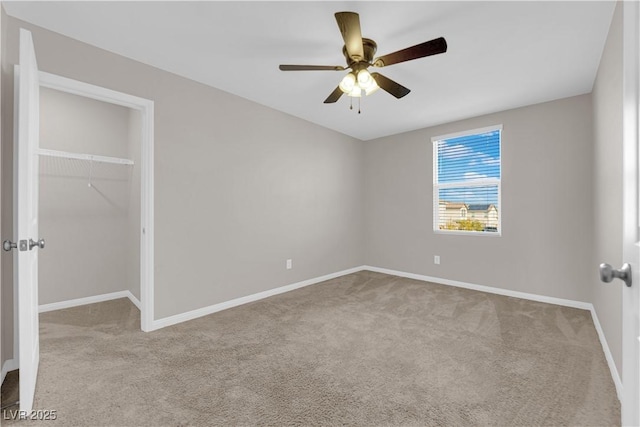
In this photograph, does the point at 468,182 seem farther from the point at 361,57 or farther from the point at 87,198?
the point at 87,198

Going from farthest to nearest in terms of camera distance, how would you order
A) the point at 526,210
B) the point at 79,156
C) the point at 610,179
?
1. the point at 526,210
2. the point at 79,156
3. the point at 610,179

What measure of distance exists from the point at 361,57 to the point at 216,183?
199 cm

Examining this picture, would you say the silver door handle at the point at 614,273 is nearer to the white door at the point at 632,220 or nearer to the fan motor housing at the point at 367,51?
the white door at the point at 632,220

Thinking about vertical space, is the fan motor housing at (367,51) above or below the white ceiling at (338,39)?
below

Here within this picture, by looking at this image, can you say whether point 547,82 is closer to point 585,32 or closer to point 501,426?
point 585,32

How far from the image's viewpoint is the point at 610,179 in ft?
6.96

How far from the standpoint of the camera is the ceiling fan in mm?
1738

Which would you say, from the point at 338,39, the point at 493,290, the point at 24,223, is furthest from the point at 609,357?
the point at 24,223

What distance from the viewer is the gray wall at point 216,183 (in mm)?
2357

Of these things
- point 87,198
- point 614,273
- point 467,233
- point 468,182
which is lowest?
point 467,233

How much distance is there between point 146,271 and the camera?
2699 mm

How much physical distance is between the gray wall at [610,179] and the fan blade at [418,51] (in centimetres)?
106

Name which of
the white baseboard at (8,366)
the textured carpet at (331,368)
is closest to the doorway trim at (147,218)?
the textured carpet at (331,368)

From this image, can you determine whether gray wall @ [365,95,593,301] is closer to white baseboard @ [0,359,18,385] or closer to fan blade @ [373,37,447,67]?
fan blade @ [373,37,447,67]
